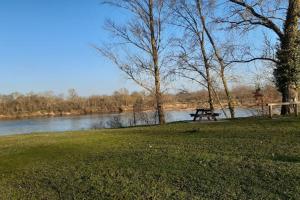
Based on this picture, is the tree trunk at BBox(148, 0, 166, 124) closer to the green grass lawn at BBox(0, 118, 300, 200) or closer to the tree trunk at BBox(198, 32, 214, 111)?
the tree trunk at BBox(198, 32, 214, 111)

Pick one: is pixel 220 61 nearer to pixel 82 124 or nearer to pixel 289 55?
pixel 289 55

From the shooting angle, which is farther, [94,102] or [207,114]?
[94,102]

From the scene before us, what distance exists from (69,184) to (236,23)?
1461 cm

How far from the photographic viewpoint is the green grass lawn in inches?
269

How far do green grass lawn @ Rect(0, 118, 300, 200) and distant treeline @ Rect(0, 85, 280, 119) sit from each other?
1452 centimetres

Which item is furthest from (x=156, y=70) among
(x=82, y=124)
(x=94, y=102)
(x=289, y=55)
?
(x=94, y=102)

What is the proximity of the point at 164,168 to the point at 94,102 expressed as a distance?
47651mm

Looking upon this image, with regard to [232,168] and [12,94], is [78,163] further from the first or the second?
[12,94]

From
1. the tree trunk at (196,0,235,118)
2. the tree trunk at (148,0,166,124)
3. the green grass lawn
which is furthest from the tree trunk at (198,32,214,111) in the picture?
the green grass lawn

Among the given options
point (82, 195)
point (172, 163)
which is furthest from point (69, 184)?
point (172, 163)

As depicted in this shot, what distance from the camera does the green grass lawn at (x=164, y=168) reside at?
683cm

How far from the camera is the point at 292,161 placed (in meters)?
8.05

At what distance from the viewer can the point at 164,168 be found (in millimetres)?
8273

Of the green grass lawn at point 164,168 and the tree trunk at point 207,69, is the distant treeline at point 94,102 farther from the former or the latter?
the green grass lawn at point 164,168
